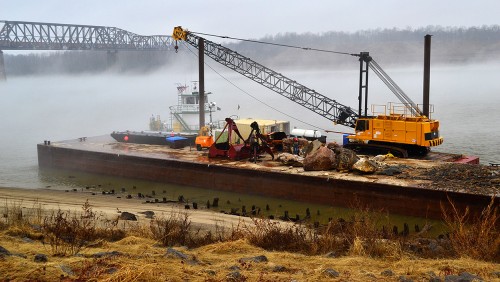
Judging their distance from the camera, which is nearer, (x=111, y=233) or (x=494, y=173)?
(x=111, y=233)

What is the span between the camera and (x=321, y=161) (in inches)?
788

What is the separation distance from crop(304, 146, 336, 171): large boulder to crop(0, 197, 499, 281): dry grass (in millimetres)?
9327

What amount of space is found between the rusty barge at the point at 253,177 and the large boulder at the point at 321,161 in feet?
0.85

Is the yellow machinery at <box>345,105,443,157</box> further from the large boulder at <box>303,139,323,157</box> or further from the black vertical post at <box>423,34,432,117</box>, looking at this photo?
the black vertical post at <box>423,34,432,117</box>

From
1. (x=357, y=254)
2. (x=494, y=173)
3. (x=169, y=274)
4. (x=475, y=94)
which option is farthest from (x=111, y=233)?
(x=475, y=94)

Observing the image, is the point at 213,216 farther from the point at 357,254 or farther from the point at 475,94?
the point at 475,94

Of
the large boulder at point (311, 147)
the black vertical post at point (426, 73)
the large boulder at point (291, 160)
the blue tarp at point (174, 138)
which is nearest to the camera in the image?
the large boulder at point (291, 160)

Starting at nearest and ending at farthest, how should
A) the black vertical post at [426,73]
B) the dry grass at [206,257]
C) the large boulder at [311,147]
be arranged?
the dry grass at [206,257] < the large boulder at [311,147] < the black vertical post at [426,73]

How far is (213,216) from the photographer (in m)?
15.3

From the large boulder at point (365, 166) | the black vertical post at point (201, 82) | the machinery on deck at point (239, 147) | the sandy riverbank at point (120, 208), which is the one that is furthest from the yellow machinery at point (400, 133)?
the black vertical post at point (201, 82)

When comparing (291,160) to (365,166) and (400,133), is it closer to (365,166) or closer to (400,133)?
(365,166)

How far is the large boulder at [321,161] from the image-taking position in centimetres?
2006

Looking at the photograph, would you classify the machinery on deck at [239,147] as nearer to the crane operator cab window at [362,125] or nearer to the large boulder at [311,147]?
the large boulder at [311,147]

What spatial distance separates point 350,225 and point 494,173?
9046 millimetres
